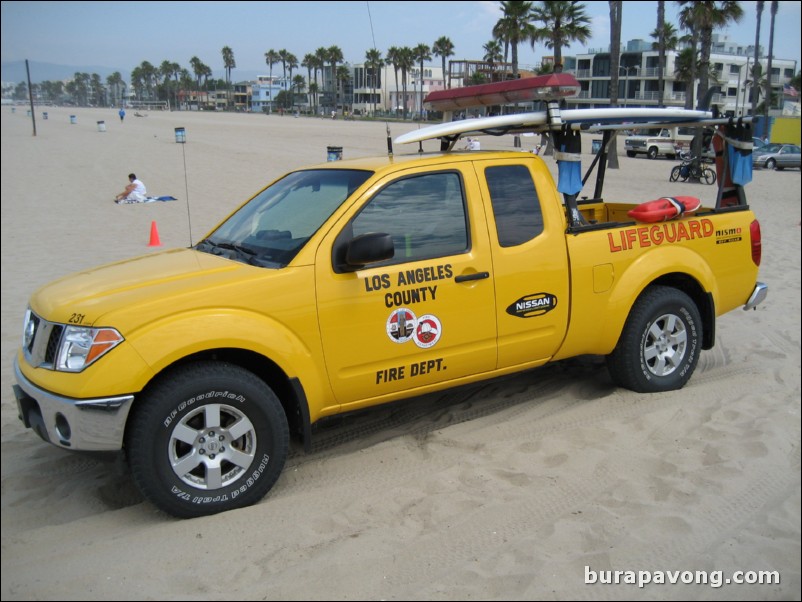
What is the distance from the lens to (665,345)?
215 inches

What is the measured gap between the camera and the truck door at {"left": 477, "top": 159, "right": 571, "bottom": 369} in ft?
15.1

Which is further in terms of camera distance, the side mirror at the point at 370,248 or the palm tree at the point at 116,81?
the palm tree at the point at 116,81

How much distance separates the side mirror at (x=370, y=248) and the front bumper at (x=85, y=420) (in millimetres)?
1362

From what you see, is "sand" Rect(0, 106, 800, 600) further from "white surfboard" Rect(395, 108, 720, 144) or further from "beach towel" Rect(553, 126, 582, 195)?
"white surfboard" Rect(395, 108, 720, 144)

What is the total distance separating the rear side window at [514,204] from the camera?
466 cm

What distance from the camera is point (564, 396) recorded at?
5461 mm

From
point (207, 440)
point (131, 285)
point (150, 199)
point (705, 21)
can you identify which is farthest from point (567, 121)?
point (705, 21)

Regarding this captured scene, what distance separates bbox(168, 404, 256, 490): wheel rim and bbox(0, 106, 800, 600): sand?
0.23 metres

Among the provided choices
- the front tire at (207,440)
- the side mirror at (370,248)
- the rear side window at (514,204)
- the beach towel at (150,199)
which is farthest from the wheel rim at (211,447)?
the beach towel at (150,199)

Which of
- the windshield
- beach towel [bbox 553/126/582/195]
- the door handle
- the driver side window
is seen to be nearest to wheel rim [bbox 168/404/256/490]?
the windshield

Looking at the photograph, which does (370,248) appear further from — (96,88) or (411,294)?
(96,88)

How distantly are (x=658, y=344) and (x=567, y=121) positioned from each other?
1821 mm

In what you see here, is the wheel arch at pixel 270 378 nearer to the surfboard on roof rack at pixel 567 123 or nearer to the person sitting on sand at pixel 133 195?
the surfboard on roof rack at pixel 567 123

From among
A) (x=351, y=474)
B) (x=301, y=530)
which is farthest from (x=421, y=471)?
(x=301, y=530)
